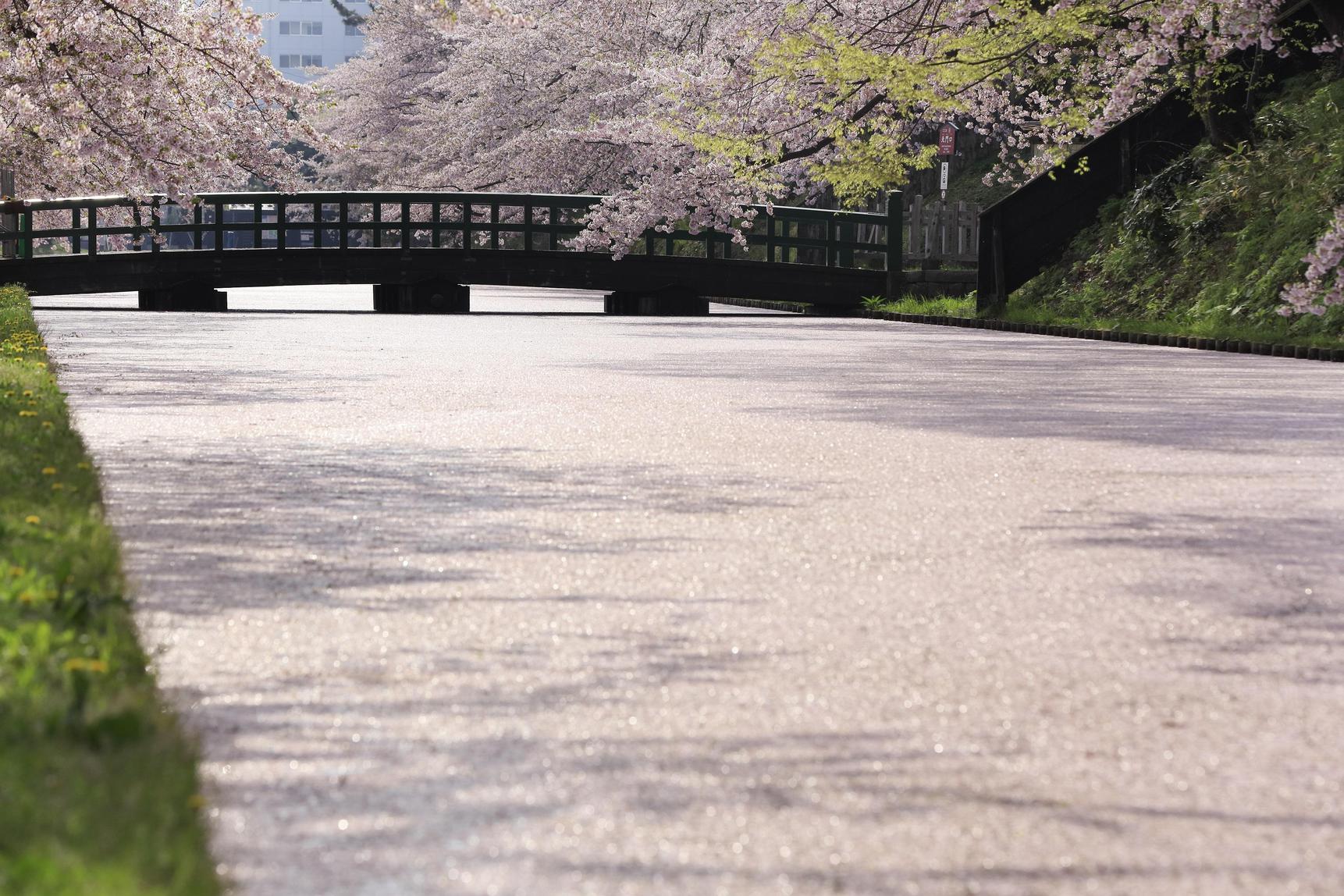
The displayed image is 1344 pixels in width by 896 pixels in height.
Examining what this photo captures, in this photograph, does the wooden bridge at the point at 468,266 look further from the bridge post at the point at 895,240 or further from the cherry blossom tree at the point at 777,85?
the cherry blossom tree at the point at 777,85

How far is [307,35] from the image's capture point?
14775 centimetres

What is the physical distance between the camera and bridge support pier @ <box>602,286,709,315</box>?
3350cm

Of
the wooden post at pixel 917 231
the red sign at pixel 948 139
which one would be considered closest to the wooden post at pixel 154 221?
the wooden post at pixel 917 231

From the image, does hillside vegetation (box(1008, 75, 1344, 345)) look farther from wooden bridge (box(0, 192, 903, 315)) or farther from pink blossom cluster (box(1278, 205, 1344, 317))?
wooden bridge (box(0, 192, 903, 315))

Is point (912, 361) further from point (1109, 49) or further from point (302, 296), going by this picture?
point (302, 296)

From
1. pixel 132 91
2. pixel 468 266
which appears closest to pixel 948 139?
pixel 468 266

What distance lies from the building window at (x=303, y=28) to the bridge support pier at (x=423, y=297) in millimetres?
119930

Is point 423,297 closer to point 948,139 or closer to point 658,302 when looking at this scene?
point 658,302

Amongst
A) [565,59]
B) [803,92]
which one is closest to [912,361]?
[803,92]

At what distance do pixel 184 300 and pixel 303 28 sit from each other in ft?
395

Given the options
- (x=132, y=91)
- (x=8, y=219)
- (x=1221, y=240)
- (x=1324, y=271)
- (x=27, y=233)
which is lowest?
(x=1324, y=271)

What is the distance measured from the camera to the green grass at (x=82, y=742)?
2602 millimetres

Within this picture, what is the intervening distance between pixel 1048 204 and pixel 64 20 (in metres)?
13.4

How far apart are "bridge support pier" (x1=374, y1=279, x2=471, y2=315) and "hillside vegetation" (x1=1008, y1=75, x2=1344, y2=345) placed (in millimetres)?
11327
